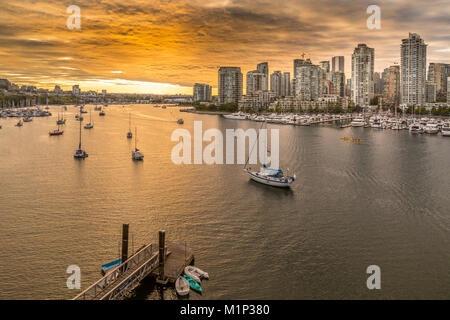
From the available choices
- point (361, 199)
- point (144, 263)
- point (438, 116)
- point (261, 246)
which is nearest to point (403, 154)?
point (361, 199)

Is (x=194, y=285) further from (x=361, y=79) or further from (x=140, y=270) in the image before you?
(x=361, y=79)

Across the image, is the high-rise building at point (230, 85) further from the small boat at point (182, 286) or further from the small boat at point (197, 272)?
the small boat at point (182, 286)

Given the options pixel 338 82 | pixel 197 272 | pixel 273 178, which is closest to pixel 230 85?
pixel 338 82

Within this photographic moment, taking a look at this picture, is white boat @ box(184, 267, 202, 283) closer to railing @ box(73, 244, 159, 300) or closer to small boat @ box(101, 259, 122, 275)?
railing @ box(73, 244, 159, 300)

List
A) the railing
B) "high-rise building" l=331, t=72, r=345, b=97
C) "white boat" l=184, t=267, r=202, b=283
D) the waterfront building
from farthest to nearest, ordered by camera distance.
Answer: "high-rise building" l=331, t=72, r=345, b=97
the waterfront building
"white boat" l=184, t=267, r=202, b=283
the railing

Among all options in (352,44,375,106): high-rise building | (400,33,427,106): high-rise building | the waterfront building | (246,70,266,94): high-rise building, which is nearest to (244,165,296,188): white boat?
(400,33,427,106): high-rise building

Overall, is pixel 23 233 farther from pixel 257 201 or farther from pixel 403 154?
pixel 403 154
